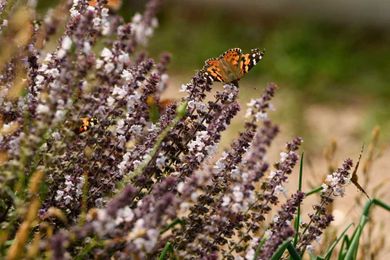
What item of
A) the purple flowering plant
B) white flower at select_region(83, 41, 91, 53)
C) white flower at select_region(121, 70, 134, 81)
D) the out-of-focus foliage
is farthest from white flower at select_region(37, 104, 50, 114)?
the out-of-focus foliage

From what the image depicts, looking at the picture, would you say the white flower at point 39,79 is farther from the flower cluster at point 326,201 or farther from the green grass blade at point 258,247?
the flower cluster at point 326,201

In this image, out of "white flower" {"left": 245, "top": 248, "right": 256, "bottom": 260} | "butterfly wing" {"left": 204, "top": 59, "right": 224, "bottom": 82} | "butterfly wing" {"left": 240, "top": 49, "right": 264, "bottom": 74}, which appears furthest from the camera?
"butterfly wing" {"left": 240, "top": 49, "right": 264, "bottom": 74}

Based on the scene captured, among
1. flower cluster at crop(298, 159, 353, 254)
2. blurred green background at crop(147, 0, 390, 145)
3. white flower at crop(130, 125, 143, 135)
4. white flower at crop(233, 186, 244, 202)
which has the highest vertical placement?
blurred green background at crop(147, 0, 390, 145)

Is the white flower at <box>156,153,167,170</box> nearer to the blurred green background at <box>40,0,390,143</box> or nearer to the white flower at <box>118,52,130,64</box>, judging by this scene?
the white flower at <box>118,52,130,64</box>

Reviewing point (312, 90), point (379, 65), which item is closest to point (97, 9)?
point (312, 90)

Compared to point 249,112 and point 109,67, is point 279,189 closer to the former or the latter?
point 249,112

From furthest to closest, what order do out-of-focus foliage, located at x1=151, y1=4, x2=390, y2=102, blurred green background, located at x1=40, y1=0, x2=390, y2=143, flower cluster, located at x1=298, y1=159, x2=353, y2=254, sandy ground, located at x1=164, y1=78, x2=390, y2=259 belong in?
out-of-focus foliage, located at x1=151, y1=4, x2=390, y2=102, blurred green background, located at x1=40, y1=0, x2=390, y2=143, sandy ground, located at x1=164, y1=78, x2=390, y2=259, flower cluster, located at x1=298, y1=159, x2=353, y2=254

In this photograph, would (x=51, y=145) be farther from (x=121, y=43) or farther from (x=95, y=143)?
(x=121, y=43)

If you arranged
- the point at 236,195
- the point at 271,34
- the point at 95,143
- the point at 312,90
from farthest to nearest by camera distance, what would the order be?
the point at 271,34 < the point at 312,90 < the point at 95,143 < the point at 236,195
